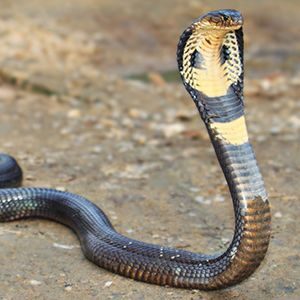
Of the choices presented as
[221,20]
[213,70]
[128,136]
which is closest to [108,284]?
[213,70]

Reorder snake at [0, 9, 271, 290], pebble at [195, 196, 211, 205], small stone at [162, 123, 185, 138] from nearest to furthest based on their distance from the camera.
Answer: snake at [0, 9, 271, 290], pebble at [195, 196, 211, 205], small stone at [162, 123, 185, 138]

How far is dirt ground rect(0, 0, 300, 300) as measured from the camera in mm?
3865

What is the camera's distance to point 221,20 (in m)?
3.11

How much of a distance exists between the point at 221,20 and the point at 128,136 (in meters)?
3.76

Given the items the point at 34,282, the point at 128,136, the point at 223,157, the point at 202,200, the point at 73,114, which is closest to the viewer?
the point at 223,157

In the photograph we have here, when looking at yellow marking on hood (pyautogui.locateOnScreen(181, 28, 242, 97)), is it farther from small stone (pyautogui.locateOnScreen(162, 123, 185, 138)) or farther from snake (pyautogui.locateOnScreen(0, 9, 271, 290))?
small stone (pyautogui.locateOnScreen(162, 123, 185, 138))

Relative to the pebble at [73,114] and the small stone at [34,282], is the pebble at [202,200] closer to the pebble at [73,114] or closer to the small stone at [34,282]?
the small stone at [34,282]

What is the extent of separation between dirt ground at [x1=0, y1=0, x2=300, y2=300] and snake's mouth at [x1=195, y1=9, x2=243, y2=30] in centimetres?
127

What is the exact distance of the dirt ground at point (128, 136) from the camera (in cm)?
387

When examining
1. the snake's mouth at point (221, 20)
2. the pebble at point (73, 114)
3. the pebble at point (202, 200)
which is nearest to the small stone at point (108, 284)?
the snake's mouth at point (221, 20)

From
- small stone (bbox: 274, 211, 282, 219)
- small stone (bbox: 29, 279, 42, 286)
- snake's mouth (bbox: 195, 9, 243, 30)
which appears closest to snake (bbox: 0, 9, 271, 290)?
snake's mouth (bbox: 195, 9, 243, 30)

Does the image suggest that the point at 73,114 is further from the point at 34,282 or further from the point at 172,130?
the point at 34,282

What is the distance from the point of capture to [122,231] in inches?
177

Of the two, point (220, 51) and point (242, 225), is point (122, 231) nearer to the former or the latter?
point (242, 225)
